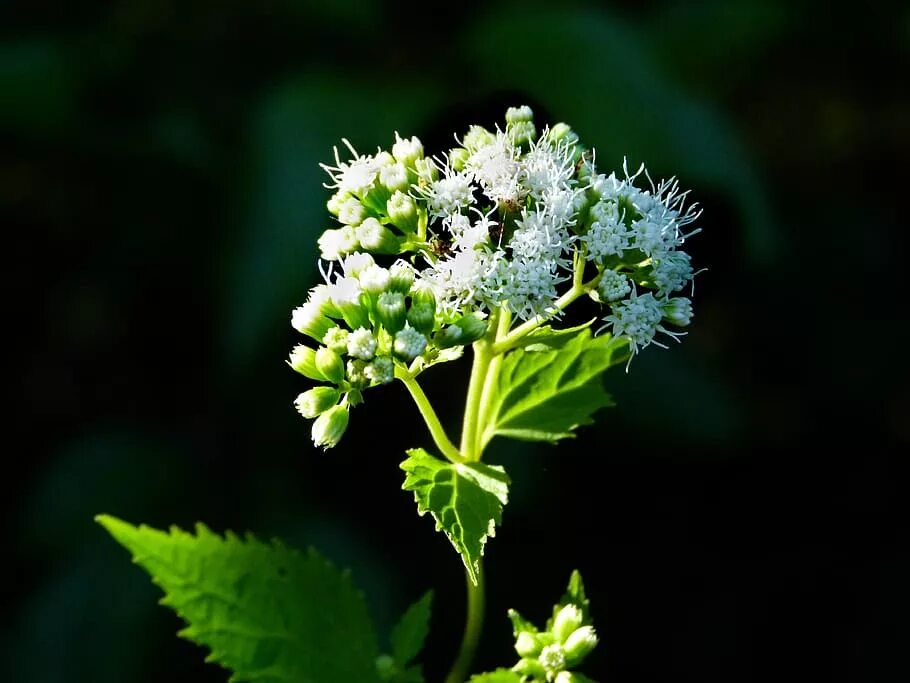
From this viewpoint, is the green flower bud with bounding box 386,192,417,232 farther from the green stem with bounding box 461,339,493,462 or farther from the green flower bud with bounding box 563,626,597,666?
the green flower bud with bounding box 563,626,597,666

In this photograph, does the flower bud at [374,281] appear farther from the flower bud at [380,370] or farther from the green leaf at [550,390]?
the green leaf at [550,390]

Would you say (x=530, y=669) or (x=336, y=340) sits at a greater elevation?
(x=336, y=340)

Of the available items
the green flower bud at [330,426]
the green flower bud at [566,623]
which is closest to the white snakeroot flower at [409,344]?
the green flower bud at [330,426]

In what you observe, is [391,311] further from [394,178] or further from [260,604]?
[260,604]

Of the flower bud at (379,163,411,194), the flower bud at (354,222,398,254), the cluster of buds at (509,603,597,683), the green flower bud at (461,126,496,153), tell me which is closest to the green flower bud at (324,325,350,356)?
the flower bud at (354,222,398,254)

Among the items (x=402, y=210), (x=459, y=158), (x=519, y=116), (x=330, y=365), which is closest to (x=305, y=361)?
(x=330, y=365)

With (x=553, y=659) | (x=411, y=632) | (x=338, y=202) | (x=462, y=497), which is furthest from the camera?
(x=411, y=632)
